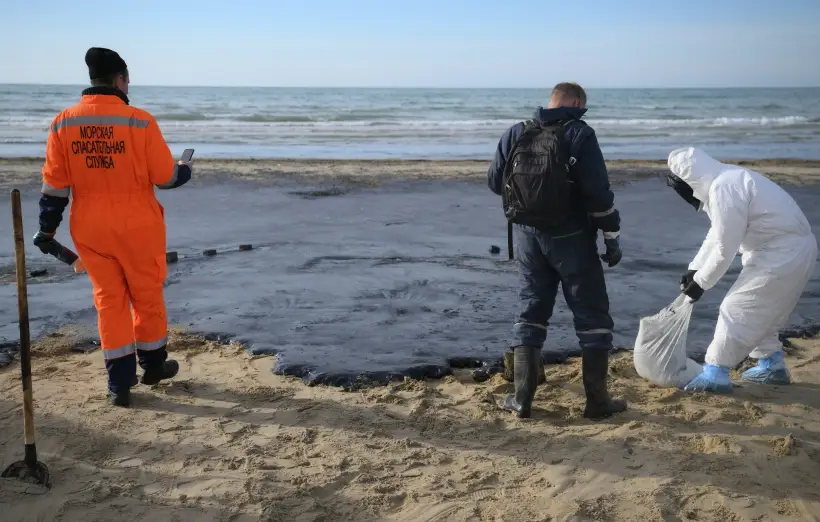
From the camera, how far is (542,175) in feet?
12.9

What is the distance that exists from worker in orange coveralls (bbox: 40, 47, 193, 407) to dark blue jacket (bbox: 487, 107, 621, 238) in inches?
80.8

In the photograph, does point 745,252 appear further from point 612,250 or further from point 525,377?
point 525,377

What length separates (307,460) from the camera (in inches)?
148

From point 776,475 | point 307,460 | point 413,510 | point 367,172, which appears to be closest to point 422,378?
point 307,460

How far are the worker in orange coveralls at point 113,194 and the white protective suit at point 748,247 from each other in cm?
308

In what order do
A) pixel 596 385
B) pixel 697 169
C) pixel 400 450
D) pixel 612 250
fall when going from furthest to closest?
1. pixel 697 169
2. pixel 596 385
3. pixel 612 250
4. pixel 400 450

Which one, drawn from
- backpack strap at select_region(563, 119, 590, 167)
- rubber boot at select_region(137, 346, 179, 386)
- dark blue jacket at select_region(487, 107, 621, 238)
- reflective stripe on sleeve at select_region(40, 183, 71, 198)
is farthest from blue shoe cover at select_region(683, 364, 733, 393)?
reflective stripe on sleeve at select_region(40, 183, 71, 198)

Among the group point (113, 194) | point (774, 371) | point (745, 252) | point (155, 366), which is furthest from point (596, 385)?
point (113, 194)

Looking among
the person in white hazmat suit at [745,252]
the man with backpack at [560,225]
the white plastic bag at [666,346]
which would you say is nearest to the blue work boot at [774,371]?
the person in white hazmat suit at [745,252]

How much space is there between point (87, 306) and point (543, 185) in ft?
14.2

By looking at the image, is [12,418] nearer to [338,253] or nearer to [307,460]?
[307,460]

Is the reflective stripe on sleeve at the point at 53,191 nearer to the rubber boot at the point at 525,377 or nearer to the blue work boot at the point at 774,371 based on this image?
the rubber boot at the point at 525,377

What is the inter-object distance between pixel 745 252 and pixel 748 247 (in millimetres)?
43

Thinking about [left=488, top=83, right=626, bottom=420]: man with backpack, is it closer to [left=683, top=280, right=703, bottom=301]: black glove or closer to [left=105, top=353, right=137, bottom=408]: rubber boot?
[left=683, top=280, right=703, bottom=301]: black glove
